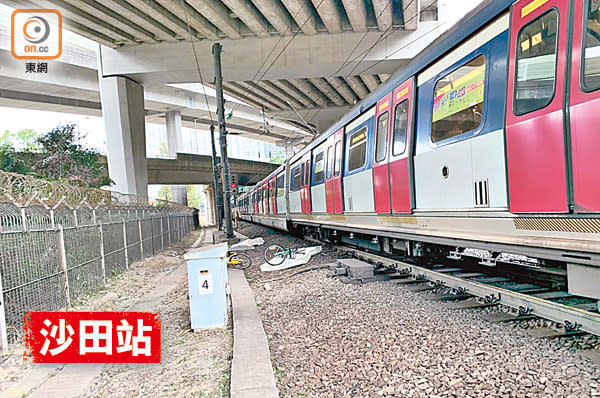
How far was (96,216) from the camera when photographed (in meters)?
10.5

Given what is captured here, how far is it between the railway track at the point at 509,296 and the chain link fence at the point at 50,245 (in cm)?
497

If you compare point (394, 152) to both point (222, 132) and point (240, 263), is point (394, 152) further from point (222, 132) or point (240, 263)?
point (222, 132)

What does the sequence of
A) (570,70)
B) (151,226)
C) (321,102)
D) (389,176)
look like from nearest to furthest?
(570,70)
(389,176)
(151,226)
(321,102)

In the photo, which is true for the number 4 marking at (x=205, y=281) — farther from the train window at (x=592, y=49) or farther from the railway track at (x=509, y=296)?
the train window at (x=592, y=49)

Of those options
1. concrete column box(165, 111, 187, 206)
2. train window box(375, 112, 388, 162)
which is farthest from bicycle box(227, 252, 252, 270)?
concrete column box(165, 111, 187, 206)

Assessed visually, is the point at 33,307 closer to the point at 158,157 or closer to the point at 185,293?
the point at 185,293

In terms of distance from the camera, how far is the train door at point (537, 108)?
167 inches

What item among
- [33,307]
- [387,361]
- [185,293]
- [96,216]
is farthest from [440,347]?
[96,216]

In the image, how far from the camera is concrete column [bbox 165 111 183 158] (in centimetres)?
4750

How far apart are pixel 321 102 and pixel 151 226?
2385 cm

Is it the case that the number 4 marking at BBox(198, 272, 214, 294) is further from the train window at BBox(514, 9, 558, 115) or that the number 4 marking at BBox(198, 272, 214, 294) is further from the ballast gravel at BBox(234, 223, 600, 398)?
the train window at BBox(514, 9, 558, 115)

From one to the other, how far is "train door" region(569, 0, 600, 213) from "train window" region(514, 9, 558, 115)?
0.92 ft

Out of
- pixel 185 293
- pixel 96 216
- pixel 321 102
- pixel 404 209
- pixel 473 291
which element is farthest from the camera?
pixel 321 102

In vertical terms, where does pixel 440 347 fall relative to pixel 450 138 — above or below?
below
